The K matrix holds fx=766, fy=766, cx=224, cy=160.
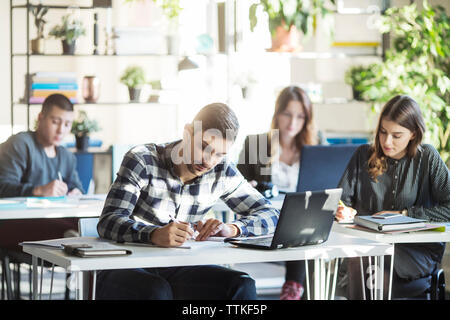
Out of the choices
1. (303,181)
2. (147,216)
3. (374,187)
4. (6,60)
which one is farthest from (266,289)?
(6,60)

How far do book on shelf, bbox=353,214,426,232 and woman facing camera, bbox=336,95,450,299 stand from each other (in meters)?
0.24

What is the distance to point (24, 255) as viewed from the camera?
→ 146 inches

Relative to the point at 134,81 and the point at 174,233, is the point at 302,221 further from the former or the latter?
the point at 134,81

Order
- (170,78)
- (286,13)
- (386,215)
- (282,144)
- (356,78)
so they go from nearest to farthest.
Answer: (386,215) < (286,13) < (282,144) < (356,78) < (170,78)

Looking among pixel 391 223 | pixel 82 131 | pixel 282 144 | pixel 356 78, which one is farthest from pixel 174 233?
pixel 356 78

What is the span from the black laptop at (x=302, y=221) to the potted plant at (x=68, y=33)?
3.23 meters

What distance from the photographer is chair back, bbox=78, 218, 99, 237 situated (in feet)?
9.07

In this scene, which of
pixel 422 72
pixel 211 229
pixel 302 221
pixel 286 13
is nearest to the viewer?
pixel 302 221

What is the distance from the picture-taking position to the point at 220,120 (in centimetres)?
261

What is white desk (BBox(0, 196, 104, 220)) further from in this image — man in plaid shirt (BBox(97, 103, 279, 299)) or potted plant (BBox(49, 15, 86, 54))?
potted plant (BBox(49, 15, 86, 54))

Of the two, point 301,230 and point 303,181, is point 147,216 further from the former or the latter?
point 303,181

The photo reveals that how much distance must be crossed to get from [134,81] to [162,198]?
296cm

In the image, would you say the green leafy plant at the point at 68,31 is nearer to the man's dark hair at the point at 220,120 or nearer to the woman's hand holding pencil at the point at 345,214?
the woman's hand holding pencil at the point at 345,214

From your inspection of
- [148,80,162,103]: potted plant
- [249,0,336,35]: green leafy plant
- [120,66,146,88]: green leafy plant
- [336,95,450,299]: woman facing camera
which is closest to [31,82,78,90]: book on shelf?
[120,66,146,88]: green leafy plant
